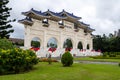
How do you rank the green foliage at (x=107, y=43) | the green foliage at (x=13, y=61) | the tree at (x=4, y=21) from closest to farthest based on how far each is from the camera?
the green foliage at (x=13, y=61)
the tree at (x=4, y=21)
the green foliage at (x=107, y=43)

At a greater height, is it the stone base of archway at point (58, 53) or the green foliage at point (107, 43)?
the green foliage at point (107, 43)

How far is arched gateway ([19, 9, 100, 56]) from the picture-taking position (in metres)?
34.5

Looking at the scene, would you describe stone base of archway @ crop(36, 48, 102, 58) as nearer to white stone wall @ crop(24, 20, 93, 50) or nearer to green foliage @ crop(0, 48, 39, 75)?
white stone wall @ crop(24, 20, 93, 50)

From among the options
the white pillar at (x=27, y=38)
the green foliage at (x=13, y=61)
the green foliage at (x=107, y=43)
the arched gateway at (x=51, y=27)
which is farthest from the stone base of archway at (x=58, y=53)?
the green foliage at (x=13, y=61)

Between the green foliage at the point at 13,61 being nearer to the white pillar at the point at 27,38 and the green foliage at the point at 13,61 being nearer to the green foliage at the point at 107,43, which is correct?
the white pillar at the point at 27,38

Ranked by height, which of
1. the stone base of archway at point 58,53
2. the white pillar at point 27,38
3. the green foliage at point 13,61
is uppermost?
the white pillar at point 27,38

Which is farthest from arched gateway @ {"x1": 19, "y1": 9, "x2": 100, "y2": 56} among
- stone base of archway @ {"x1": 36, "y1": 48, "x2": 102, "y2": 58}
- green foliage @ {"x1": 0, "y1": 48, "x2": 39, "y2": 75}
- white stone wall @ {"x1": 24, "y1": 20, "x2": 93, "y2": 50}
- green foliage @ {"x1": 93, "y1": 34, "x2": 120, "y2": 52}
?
green foliage @ {"x1": 0, "y1": 48, "x2": 39, "y2": 75}

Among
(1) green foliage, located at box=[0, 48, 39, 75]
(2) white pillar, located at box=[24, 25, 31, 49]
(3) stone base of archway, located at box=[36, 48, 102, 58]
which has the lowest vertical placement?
(1) green foliage, located at box=[0, 48, 39, 75]

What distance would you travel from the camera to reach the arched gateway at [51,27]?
113 feet

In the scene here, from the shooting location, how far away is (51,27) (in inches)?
1515

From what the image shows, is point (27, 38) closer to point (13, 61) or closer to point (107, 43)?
point (13, 61)

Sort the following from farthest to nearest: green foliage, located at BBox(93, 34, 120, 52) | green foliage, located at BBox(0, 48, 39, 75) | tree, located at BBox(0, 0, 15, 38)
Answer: green foliage, located at BBox(93, 34, 120, 52)
tree, located at BBox(0, 0, 15, 38)
green foliage, located at BBox(0, 48, 39, 75)

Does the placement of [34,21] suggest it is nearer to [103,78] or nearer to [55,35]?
[55,35]

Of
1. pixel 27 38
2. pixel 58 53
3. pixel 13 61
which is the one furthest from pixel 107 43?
pixel 13 61
